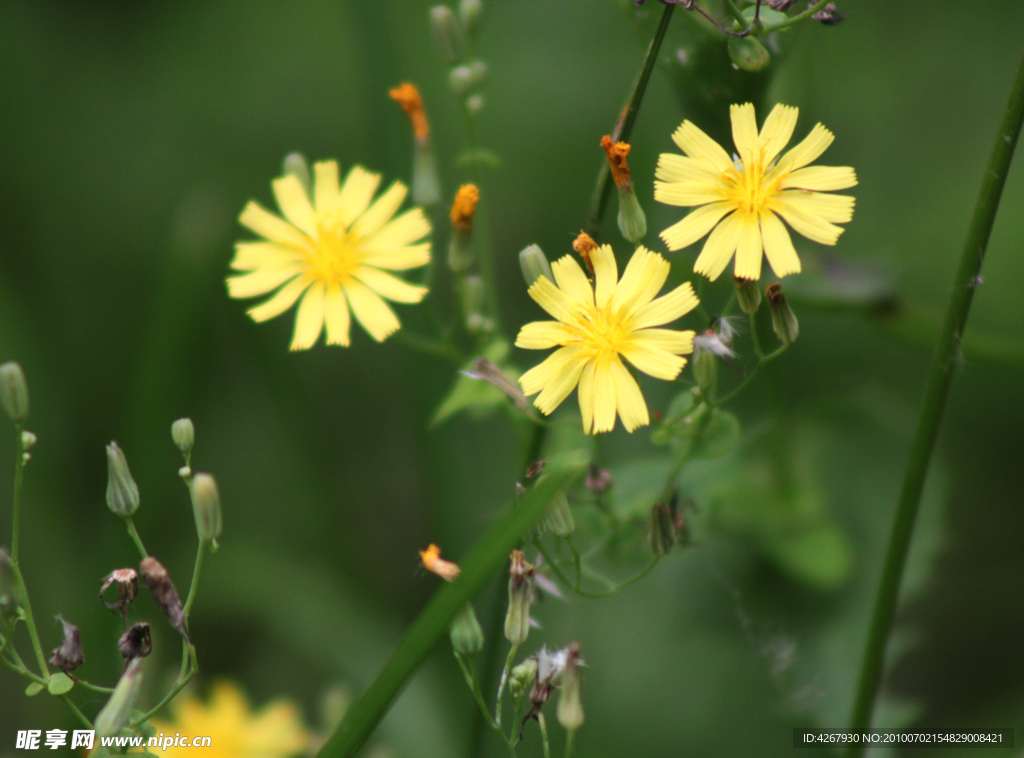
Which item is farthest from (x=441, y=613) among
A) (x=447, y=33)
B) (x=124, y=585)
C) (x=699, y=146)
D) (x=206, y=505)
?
(x=447, y=33)

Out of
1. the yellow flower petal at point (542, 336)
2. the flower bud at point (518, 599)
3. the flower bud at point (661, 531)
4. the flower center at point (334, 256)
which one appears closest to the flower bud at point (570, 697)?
the flower bud at point (518, 599)

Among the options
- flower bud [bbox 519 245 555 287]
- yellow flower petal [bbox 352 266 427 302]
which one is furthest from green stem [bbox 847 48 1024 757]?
yellow flower petal [bbox 352 266 427 302]

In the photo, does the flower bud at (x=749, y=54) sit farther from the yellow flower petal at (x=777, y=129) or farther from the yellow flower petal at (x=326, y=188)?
the yellow flower petal at (x=326, y=188)

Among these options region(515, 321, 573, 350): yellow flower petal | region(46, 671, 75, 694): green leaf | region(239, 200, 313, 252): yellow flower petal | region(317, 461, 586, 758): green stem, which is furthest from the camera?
region(239, 200, 313, 252): yellow flower petal

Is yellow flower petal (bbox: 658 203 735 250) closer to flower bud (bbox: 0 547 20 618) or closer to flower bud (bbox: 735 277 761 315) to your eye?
flower bud (bbox: 735 277 761 315)

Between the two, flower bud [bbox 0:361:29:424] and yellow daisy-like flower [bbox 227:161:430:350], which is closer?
flower bud [bbox 0:361:29:424]

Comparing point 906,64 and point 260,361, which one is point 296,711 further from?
point 906,64
